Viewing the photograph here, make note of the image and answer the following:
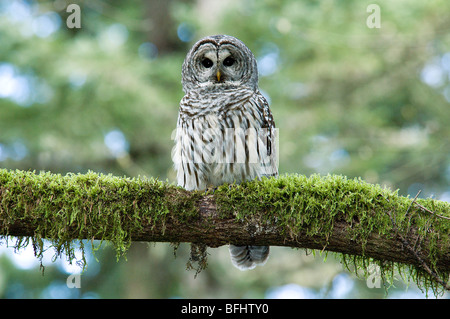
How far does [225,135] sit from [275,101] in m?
5.16

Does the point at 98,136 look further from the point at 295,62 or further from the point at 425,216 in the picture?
the point at 425,216

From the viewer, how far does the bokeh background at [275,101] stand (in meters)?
8.22

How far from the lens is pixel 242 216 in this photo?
3.35 m

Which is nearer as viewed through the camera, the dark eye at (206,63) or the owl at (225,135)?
the owl at (225,135)

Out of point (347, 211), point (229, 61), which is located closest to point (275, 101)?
point (229, 61)

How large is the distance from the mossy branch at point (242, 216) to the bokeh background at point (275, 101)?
4.25 metres

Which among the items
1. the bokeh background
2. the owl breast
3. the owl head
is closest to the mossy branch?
the owl breast

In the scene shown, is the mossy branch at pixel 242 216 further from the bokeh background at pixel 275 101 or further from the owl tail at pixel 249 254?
the bokeh background at pixel 275 101

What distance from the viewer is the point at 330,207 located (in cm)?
330

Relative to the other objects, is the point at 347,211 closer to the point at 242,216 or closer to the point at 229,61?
the point at 242,216

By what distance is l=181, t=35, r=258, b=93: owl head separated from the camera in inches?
186

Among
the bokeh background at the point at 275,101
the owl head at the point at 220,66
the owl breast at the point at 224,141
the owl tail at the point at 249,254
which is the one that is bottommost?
the owl tail at the point at 249,254

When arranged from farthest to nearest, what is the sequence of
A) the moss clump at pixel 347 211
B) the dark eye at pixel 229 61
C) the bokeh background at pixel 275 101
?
the bokeh background at pixel 275 101
the dark eye at pixel 229 61
the moss clump at pixel 347 211

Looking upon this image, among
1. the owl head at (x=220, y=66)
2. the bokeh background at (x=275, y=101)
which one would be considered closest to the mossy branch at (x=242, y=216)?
the owl head at (x=220, y=66)
